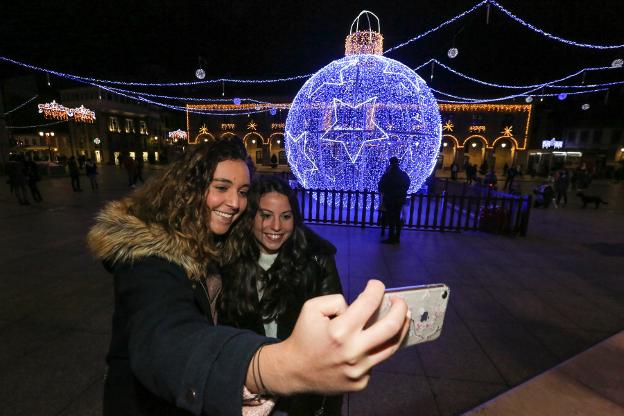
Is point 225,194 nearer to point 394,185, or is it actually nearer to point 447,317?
point 447,317

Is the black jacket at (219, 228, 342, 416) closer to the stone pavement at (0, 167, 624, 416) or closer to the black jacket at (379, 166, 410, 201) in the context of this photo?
the stone pavement at (0, 167, 624, 416)

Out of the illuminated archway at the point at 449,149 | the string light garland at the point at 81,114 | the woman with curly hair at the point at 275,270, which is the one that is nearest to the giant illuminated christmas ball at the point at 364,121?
the woman with curly hair at the point at 275,270

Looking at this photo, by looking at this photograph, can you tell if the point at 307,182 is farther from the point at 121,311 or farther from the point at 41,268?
the point at 121,311

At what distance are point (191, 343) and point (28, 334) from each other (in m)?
3.96

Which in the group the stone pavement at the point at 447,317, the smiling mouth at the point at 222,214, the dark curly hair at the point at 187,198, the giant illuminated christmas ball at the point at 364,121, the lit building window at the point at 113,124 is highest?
the lit building window at the point at 113,124

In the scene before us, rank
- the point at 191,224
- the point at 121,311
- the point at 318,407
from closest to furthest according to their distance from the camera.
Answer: the point at 121,311, the point at 191,224, the point at 318,407

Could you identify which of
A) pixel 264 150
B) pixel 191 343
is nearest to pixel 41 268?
pixel 191 343

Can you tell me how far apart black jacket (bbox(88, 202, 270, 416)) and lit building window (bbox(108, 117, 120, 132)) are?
52.4 meters

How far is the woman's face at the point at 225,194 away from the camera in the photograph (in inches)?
60.4

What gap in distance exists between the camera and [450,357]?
316cm

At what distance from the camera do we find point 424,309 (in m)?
0.85

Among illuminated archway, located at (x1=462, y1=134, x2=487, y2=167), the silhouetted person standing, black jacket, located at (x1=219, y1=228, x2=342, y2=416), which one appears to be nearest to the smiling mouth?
black jacket, located at (x1=219, y1=228, x2=342, y2=416)

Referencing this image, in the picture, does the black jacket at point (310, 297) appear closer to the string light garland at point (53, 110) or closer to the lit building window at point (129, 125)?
the string light garland at point (53, 110)

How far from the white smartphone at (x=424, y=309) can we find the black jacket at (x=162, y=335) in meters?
0.41
